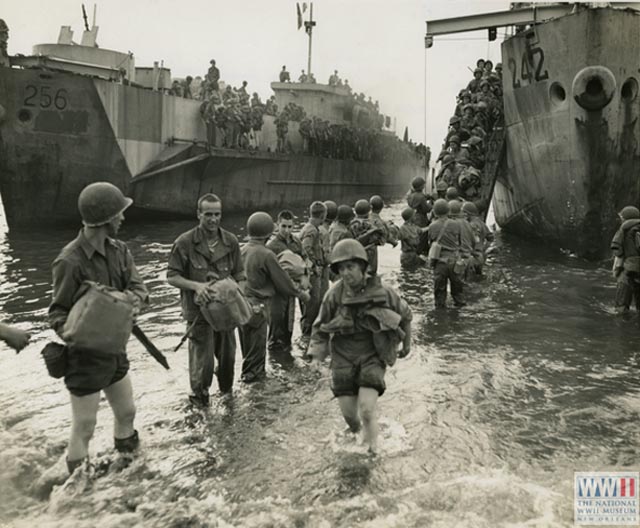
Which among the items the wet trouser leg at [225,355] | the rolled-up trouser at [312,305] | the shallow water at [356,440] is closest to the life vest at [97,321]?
the shallow water at [356,440]

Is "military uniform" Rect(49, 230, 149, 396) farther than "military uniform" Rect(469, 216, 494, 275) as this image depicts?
No

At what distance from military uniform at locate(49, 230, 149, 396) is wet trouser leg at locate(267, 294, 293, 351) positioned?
9.75 feet

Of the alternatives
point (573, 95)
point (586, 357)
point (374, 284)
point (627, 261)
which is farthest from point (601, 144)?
point (374, 284)

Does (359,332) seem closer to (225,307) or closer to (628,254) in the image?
(225,307)

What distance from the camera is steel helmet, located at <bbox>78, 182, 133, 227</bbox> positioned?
3.94m

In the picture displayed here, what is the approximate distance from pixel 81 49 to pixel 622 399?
21.1 metres

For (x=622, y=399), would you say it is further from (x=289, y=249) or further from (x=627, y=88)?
(x=627, y=88)

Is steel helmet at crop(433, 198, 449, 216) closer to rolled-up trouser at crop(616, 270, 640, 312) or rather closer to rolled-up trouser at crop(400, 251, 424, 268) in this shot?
rolled-up trouser at crop(616, 270, 640, 312)

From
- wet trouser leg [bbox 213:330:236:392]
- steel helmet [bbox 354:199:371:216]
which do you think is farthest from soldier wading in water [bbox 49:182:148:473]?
steel helmet [bbox 354:199:371:216]

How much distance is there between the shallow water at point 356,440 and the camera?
390 cm

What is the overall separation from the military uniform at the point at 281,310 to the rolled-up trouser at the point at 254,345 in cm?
63

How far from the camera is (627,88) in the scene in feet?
42.4

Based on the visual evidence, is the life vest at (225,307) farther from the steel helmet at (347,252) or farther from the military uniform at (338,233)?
the military uniform at (338,233)

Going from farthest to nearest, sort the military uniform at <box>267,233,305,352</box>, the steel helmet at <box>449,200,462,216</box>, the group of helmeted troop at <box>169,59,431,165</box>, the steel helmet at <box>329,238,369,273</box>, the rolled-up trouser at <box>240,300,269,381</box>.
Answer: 1. the group of helmeted troop at <box>169,59,431,165</box>
2. the steel helmet at <box>449,200,462,216</box>
3. the military uniform at <box>267,233,305,352</box>
4. the rolled-up trouser at <box>240,300,269,381</box>
5. the steel helmet at <box>329,238,369,273</box>
